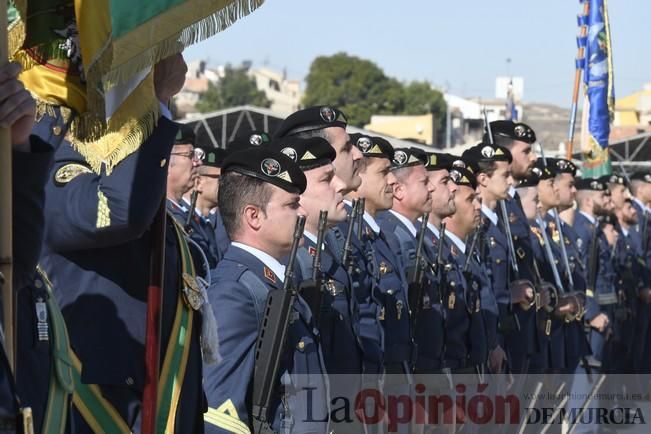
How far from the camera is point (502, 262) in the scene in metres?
9.64

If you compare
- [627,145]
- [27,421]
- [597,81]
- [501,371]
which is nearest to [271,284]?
[27,421]

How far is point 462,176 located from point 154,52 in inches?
221

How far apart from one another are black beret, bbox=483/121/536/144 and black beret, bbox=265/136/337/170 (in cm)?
445

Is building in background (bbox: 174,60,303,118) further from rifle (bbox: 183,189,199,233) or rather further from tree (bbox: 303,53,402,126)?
rifle (bbox: 183,189,199,233)

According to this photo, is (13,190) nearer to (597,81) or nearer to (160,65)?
(160,65)

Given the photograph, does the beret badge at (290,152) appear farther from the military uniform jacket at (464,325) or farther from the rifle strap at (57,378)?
the rifle strap at (57,378)

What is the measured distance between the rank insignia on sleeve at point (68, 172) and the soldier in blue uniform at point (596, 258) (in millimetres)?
8985

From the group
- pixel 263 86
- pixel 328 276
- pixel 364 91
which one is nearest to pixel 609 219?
pixel 328 276

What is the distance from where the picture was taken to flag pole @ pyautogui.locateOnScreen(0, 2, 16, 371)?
2.89 m

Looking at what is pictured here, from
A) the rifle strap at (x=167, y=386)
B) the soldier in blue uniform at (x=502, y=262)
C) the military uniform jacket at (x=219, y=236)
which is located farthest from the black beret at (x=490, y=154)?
the rifle strap at (x=167, y=386)

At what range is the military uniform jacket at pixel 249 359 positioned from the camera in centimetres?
457

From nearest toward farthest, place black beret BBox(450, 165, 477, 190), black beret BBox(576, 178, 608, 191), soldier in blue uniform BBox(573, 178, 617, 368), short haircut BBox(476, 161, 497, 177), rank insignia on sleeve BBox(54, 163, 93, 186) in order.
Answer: rank insignia on sleeve BBox(54, 163, 93, 186), black beret BBox(450, 165, 477, 190), short haircut BBox(476, 161, 497, 177), soldier in blue uniform BBox(573, 178, 617, 368), black beret BBox(576, 178, 608, 191)

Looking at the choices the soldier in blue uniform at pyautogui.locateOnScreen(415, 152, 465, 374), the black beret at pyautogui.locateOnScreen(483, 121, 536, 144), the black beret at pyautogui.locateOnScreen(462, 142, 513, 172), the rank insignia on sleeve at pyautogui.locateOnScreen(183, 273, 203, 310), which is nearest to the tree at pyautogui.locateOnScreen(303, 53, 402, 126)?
the black beret at pyautogui.locateOnScreen(483, 121, 536, 144)

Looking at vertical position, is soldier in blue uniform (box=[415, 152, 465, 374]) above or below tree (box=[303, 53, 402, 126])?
below
